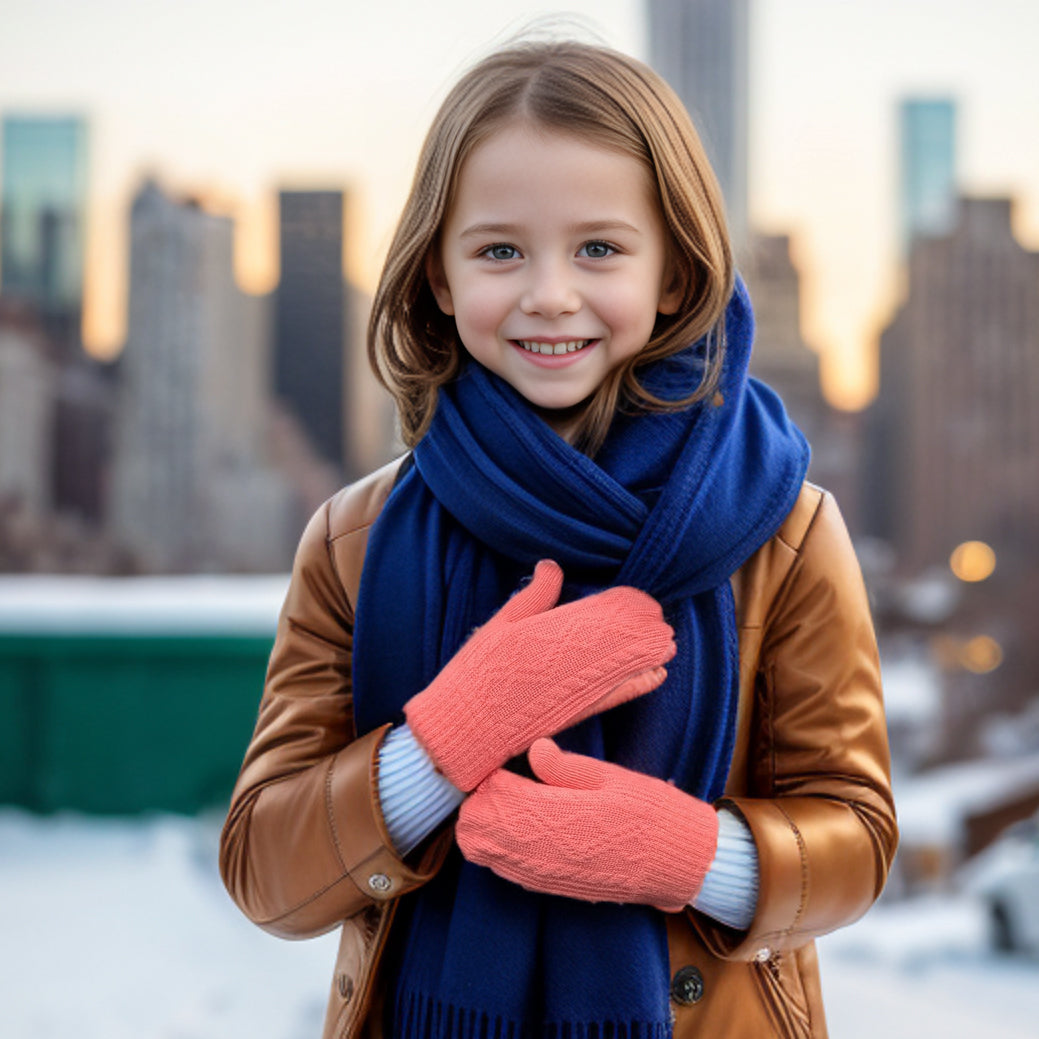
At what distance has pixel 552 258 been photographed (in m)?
0.82

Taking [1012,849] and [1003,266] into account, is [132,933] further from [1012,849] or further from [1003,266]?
[1003,266]

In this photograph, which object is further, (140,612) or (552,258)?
(140,612)

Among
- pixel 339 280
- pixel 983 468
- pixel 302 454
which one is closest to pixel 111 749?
pixel 339 280

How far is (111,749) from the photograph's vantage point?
3.69m

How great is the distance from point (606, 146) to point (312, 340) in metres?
19.0

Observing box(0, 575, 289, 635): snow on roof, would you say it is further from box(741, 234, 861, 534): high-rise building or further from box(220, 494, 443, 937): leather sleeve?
box(741, 234, 861, 534): high-rise building

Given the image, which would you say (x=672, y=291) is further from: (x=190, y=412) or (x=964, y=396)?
(x=964, y=396)

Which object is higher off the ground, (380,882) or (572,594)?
(572,594)

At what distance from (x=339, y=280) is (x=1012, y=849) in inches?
591

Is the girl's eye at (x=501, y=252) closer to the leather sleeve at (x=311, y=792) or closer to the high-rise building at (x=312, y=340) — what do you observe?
the leather sleeve at (x=311, y=792)

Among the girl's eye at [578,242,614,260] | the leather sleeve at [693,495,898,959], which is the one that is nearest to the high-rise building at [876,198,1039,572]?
the leather sleeve at [693,495,898,959]

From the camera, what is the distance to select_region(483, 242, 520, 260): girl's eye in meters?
0.85

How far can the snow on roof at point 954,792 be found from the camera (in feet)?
58.2

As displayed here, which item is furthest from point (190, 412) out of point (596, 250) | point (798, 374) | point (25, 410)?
point (596, 250)
